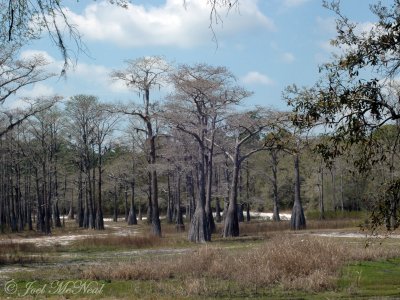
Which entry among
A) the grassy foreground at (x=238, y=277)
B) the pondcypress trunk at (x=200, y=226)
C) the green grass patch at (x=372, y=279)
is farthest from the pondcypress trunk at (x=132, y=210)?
the green grass patch at (x=372, y=279)

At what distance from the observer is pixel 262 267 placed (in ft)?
52.4

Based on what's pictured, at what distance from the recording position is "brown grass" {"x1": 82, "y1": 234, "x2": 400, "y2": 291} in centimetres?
1525

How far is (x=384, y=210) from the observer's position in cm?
897

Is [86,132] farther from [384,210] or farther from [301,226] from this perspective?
[384,210]

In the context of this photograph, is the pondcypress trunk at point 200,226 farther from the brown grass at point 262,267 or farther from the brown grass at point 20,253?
the brown grass at point 262,267

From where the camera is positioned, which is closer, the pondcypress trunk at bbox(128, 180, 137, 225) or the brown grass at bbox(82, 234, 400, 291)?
the brown grass at bbox(82, 234, 400, 291)

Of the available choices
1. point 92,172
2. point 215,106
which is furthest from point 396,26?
point 92,172
